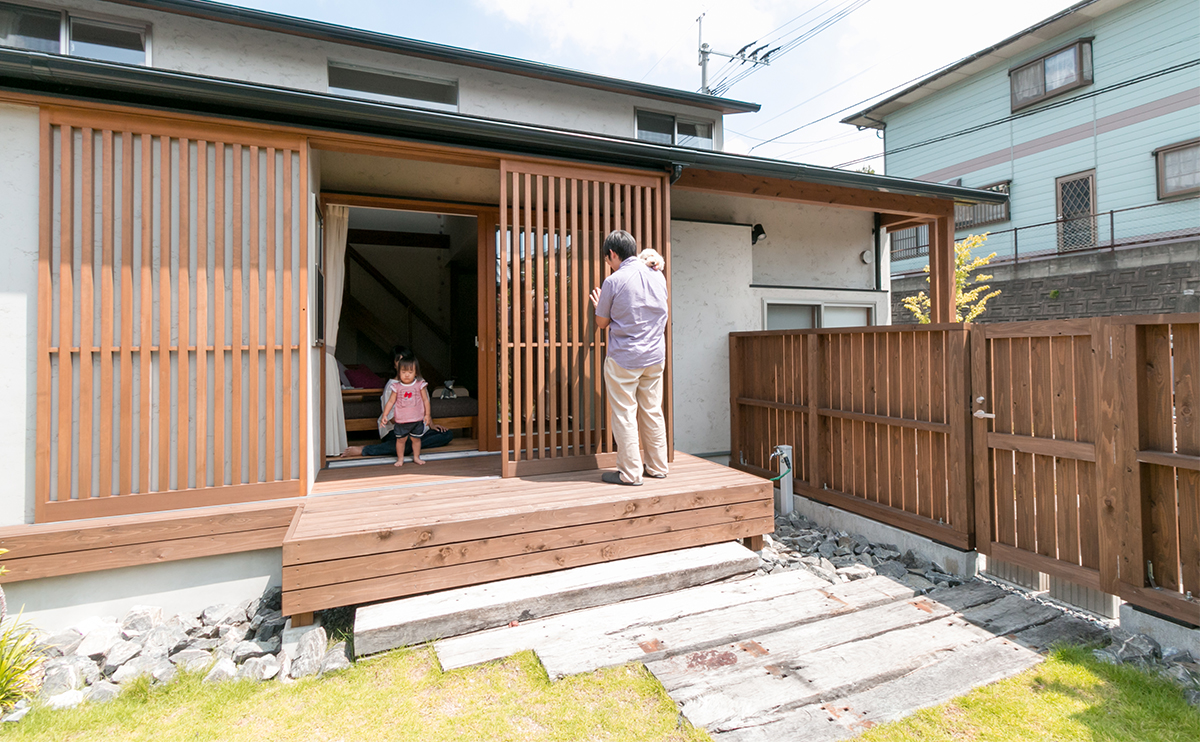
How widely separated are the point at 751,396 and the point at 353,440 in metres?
4.38

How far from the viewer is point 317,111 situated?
330 centimetres

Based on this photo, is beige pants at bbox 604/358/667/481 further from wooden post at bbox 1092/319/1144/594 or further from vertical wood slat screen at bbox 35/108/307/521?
wooden post at bbox 1092/319/1144/594

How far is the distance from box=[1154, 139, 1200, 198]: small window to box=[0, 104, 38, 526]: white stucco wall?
15.7 meters

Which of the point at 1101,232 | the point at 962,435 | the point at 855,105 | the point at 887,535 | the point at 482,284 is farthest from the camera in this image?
the point at 855,105

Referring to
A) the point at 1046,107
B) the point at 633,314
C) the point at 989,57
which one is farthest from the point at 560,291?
the point at 989,57

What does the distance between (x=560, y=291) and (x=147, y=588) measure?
3063 millimetres

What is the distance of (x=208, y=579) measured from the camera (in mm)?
3109

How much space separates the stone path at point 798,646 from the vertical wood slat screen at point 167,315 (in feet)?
6.07

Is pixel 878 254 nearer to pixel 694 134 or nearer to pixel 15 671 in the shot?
pixel 694 134

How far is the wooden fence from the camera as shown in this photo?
8.39ft

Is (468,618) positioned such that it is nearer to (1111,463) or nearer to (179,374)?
(179,374)

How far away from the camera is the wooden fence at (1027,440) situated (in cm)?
256

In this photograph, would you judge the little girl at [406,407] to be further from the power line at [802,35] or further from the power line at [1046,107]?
the power line at [1046,107]

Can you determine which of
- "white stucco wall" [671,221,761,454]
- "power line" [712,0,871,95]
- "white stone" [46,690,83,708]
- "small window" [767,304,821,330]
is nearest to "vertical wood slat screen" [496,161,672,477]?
"white stucco wall" [671,221,761,454]
